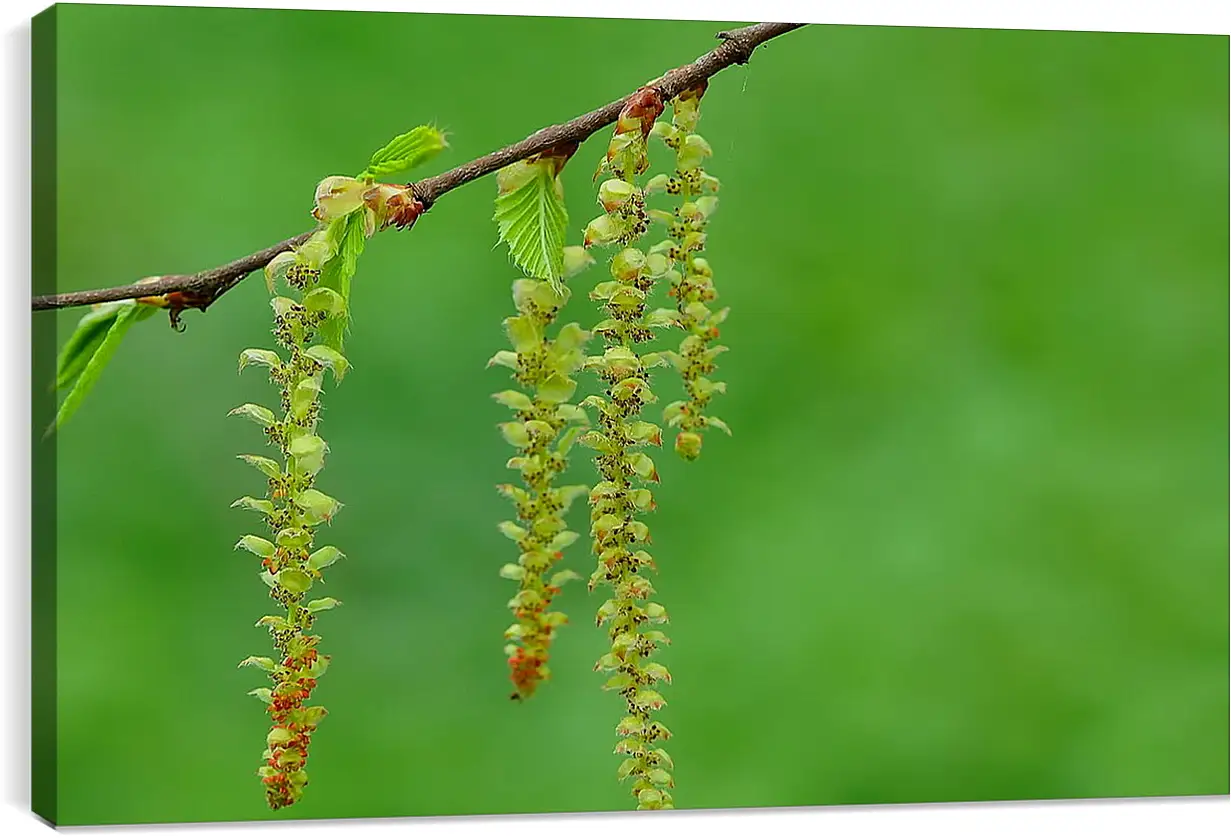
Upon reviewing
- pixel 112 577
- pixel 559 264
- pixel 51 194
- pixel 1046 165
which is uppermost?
pixel 1046 165

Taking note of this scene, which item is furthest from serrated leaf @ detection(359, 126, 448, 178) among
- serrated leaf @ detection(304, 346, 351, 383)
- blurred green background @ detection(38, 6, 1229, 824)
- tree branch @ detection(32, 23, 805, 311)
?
blurred green background @ detection(38, 6, 1229, 824)

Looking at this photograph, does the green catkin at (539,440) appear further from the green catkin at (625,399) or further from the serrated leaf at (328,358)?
the serrated leaf at (328,358)

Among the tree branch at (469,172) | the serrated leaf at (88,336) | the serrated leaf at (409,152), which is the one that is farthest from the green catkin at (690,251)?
the serrated leaf at (88,336)

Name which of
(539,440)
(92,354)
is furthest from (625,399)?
(92,354)

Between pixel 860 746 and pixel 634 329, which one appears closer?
pixel 634 329

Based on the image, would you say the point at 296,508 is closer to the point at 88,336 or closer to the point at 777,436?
the point at 88,336

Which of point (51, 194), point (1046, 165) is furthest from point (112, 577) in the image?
point (1046, 165)

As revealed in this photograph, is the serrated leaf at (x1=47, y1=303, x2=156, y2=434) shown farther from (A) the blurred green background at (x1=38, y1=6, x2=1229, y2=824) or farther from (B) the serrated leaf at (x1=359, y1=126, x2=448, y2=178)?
(A) the blurred green background at (x1=38, y1=6, x2=1229, y2=824)

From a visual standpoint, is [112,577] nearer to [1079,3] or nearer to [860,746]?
[860,746]
